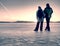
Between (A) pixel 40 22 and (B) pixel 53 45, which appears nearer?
(B) pixel 53 45

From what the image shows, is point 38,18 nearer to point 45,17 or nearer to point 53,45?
point 45,17

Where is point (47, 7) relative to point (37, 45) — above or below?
above

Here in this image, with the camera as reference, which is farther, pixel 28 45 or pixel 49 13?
pixel 49 13

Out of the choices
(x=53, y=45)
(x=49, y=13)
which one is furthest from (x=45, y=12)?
(x=53, y=45)

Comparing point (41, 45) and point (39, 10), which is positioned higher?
point (39, 10)

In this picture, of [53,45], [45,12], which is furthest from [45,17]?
[53,45]

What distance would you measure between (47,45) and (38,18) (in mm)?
10232

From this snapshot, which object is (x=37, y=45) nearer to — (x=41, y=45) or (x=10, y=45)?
(x=41, y=45)

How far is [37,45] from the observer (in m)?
8.98

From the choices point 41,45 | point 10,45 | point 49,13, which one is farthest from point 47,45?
point 49,13

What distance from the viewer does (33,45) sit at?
29.4 feet

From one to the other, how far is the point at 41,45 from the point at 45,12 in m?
10.2

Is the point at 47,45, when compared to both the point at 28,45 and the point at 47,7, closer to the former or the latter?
the point at 28,45

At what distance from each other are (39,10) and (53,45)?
10142mm
